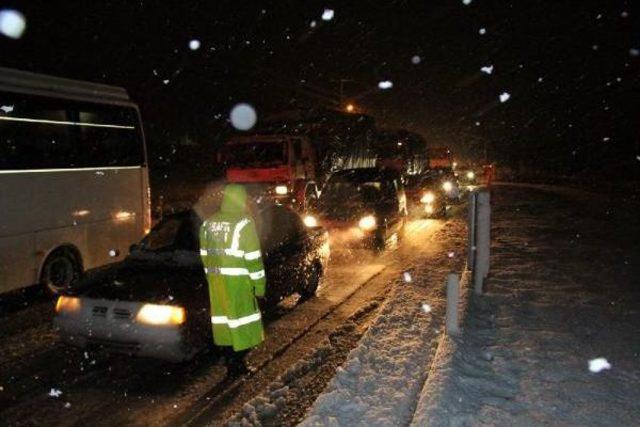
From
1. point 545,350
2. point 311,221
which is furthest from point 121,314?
point 311,221

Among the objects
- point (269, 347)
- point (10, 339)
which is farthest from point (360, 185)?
point (10, 339)

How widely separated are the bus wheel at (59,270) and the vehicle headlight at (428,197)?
13.4m

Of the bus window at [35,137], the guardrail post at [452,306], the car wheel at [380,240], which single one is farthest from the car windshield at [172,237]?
the car wheel at [380,240]

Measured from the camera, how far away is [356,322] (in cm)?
733

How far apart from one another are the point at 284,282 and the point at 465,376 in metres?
2.95

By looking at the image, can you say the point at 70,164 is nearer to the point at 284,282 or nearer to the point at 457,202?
the point at 284,282

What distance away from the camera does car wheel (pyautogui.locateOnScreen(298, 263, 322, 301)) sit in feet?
27.1

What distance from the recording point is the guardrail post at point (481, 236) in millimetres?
8008

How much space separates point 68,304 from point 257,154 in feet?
39.4

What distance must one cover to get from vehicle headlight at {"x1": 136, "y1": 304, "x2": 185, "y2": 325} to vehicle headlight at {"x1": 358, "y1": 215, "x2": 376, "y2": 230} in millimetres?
7466

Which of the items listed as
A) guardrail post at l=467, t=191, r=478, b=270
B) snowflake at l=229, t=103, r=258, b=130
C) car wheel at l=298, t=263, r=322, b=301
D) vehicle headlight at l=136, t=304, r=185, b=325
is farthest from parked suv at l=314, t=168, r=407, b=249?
snowflake at l=229, t=103, r=258, b=130

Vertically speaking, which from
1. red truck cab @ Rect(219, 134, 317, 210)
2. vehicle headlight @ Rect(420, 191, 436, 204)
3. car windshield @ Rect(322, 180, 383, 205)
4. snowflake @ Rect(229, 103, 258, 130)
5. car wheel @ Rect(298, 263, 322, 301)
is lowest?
car wheel @ Rect(298, 263, 322, 301)

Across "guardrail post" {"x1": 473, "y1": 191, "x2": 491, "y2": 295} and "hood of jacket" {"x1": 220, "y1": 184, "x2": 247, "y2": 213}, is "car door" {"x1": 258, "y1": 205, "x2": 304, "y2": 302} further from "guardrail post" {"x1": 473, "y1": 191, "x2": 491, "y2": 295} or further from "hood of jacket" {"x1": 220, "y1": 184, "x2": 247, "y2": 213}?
"guardrail post" {"x1": 473, "y1": 191, "x2": 491, "y2": 295}

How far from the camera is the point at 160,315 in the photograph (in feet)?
17.5
